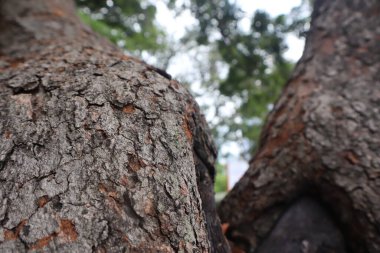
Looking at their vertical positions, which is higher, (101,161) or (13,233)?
(101,161)

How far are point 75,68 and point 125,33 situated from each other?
4112 millimetres

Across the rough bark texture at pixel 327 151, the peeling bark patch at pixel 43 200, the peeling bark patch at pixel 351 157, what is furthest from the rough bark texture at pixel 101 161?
the peeling bark patch at pixel 351 157

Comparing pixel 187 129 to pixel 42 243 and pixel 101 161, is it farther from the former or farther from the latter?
pixel 42 243

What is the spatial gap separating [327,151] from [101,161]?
1211mm

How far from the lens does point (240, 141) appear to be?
49.0 feet

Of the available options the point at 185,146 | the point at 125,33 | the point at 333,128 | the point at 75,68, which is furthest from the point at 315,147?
the point at 125,33

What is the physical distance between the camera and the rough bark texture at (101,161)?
0.89m

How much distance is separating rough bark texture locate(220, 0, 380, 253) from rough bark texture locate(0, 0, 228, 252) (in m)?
0.53

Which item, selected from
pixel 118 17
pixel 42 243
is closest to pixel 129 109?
pixel 42 243

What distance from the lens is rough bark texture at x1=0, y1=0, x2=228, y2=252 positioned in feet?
2.93

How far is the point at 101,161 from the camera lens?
1.03 m

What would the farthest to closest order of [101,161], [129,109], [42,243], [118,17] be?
[118,17]
[129,109]
[101,161]
[42,243]

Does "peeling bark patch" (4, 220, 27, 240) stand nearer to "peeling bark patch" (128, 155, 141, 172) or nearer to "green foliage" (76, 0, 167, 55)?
"peeling bark patch" (128, 155, 141, 172)

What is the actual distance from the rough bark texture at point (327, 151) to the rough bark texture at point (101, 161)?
0.53m
